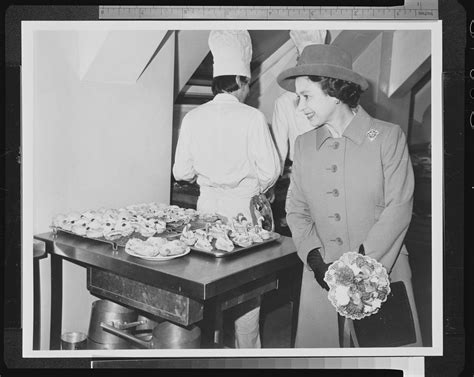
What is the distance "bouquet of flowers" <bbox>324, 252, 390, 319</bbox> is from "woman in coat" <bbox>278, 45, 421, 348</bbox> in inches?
0.7

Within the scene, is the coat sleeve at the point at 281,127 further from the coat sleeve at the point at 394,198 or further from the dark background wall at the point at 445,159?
the dark background wall at the point at 445,159

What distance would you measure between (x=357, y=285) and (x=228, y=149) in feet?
1.51

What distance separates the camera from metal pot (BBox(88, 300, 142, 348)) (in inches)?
58.9

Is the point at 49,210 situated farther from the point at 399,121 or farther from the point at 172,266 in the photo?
the point at 399,121

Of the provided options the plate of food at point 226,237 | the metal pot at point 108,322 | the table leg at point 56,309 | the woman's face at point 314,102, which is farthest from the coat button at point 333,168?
the table leg at point 56,309

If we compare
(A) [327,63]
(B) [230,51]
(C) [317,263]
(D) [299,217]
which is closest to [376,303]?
(C) [317,263]

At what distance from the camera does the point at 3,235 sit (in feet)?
4.85

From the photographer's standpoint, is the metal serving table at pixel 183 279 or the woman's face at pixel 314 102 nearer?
the metal serving table at pixel 183 279

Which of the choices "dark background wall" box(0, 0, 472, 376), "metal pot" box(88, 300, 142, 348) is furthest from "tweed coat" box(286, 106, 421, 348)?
"metal pot" box(88, 300, 142, 348)

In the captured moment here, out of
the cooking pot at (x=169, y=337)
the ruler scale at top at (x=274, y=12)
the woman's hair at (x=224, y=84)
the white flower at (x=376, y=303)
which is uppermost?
the ruler scale at top at (x=274, y=12)

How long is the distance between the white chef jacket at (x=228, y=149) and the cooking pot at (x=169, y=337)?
0.35 metres

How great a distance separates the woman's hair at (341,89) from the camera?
147cm

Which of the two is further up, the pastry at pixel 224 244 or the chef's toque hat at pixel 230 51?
the chef's toque hat at pixel 230 51
